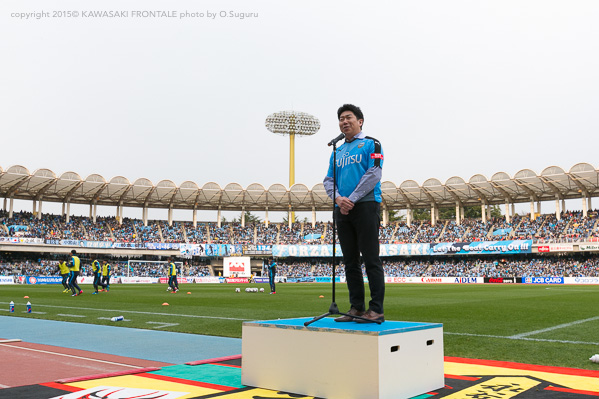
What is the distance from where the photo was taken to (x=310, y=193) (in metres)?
63.3

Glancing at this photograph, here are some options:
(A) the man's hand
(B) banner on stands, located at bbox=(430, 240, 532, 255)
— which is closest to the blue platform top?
(A) the man's hand

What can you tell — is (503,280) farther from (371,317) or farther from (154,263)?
(371,317)

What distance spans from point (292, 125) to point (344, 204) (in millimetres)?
70087

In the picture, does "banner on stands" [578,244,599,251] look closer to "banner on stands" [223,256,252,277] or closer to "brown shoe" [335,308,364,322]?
"banner on stands" [223,256,252,277]

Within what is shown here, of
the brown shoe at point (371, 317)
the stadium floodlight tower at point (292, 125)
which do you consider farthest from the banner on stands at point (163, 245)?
the brown shoe at point (371, 317)

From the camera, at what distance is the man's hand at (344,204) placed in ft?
16.8

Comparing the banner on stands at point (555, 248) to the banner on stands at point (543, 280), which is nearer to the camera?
the banner on stands at point (543, 280)

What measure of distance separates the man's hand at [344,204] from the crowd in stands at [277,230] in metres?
51.0

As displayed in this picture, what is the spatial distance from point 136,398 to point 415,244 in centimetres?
5772

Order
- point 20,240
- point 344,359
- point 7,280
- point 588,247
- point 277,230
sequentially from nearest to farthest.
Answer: point 344,359 → point 7,280 → point 588,247 → point 20,240 → point 277,230

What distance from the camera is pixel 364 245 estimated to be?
5.25 meters

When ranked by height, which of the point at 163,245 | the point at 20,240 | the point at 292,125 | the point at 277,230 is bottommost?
the point at 163,245

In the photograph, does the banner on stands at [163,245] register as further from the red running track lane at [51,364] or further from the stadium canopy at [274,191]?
the red running track lane at [51,364]

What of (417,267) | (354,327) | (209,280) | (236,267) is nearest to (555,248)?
(417,267)
